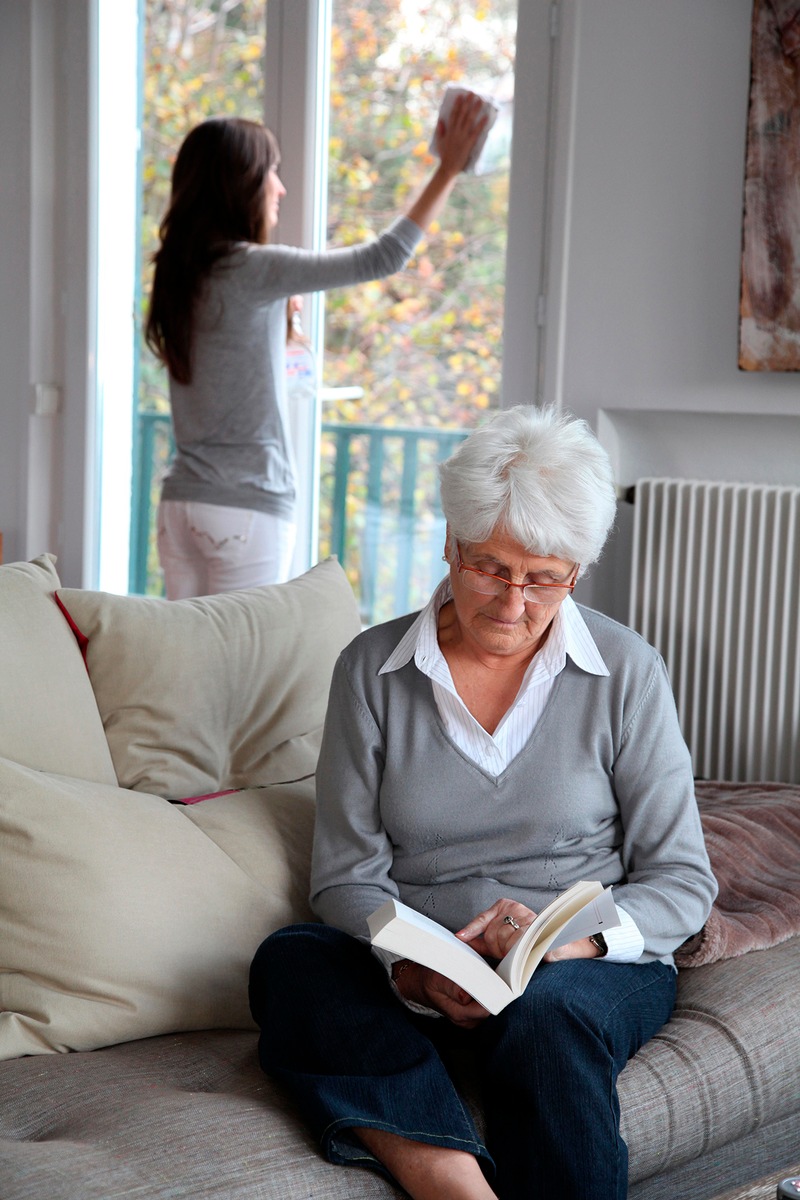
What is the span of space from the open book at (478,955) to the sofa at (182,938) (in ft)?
0.72

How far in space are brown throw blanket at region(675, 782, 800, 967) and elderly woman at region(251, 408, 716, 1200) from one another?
0.14 meters

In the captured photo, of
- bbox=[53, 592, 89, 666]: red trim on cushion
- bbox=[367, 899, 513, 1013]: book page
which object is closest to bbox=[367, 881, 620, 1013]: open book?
bbox=[367, 899, 513, 1013]: book page

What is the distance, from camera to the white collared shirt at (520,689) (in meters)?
1.64

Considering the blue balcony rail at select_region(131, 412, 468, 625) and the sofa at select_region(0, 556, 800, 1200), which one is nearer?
the sofa at select_region(0, 556, 800, 1200)

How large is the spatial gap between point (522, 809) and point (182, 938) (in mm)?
472

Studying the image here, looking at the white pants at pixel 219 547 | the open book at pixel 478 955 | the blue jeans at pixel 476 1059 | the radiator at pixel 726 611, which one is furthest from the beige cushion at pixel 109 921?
the radiator at pixel 726 611

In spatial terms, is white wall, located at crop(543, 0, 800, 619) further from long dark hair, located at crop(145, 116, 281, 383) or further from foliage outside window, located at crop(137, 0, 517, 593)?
long dark hair, located at crop(145, 116, 281, 383)

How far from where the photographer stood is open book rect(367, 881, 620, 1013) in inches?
52.6

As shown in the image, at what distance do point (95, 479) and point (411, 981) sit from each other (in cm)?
253

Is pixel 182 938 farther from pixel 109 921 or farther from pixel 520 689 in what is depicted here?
pixel 520 689

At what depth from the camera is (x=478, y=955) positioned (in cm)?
141

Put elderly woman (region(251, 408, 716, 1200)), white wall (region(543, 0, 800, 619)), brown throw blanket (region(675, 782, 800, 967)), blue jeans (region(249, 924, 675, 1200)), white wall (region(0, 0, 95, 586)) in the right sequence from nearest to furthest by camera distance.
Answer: blue jeans (region(249, 924, 675, 1200)) < elderly woman (region(251, 408, 716, 1200)) < brown throw blanket (region(675, 782, 800, 967)) < white wall (region(543, 0, 800, 619)) < white wall (region(0, 0, 95, 586))

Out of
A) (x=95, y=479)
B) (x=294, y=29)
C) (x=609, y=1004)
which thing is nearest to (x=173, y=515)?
(x=95, y=479)

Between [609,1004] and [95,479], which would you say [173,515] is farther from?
[609,1004]
